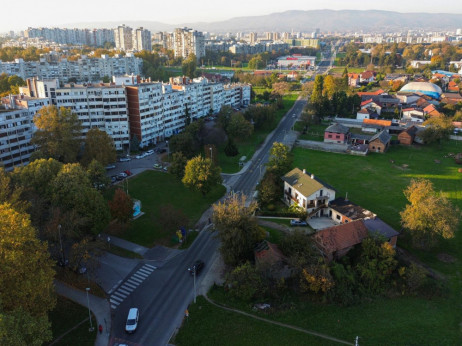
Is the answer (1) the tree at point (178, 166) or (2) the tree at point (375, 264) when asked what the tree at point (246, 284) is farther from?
(1) the tree at point (178, 166)

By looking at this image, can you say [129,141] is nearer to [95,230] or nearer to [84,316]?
[95,230]

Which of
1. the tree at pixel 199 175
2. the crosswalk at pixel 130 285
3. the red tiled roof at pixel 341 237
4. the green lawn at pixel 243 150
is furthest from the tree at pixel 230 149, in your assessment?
the crosswalk at pixel 130 285

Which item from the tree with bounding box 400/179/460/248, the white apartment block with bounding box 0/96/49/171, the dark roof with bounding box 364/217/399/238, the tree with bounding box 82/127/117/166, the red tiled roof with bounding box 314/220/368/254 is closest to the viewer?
the red tiled roof with bounding box 314/220/368/254

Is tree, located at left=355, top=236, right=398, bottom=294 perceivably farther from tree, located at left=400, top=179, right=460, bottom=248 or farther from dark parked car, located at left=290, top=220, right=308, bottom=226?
dark parked car, located at left=290, top=220, right=308, bottom=226

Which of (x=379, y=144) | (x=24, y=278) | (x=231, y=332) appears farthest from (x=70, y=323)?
(x=379, y=144)

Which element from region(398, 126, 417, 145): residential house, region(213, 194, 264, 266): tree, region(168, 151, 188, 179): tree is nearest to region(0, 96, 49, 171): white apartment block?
region(168, 151, 188, 179): tree

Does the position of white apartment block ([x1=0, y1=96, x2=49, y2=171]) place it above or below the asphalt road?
above
